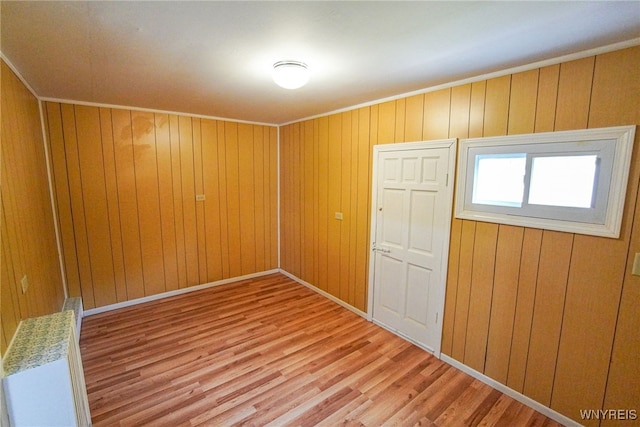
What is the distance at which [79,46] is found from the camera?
1.76 meters

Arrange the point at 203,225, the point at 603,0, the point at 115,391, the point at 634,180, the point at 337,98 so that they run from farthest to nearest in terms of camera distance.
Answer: the point at 203,225
the point at 337,98
the point at 115,391
the point at 634,180
the point at 603,0

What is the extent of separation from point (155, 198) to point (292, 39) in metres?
3.02

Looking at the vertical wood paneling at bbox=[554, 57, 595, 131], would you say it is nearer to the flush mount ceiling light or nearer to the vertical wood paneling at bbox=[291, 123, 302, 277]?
the flush mount ceiling light

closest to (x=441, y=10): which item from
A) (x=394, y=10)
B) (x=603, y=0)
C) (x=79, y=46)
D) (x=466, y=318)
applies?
(x=394, y=10)

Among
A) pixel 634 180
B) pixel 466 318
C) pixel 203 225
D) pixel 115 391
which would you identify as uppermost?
Result: pixel 634 180

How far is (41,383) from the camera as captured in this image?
137 cm

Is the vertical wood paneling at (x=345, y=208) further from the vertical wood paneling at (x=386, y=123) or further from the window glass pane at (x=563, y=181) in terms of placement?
the window glass pane at (x=563, y=181)

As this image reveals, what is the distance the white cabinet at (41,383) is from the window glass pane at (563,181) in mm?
3113

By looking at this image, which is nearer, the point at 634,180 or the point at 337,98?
the point at 634,180

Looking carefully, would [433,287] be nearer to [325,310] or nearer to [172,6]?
[325,310]

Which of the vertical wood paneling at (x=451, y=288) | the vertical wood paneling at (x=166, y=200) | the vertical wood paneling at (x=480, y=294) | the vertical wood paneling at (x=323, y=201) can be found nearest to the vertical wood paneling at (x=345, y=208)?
the vertical wood paneling at (x=323, y=201)

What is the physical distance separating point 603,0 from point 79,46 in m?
2.86

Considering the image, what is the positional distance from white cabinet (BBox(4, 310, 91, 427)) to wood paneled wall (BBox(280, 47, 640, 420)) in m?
2.79

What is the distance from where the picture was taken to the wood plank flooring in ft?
6.69
